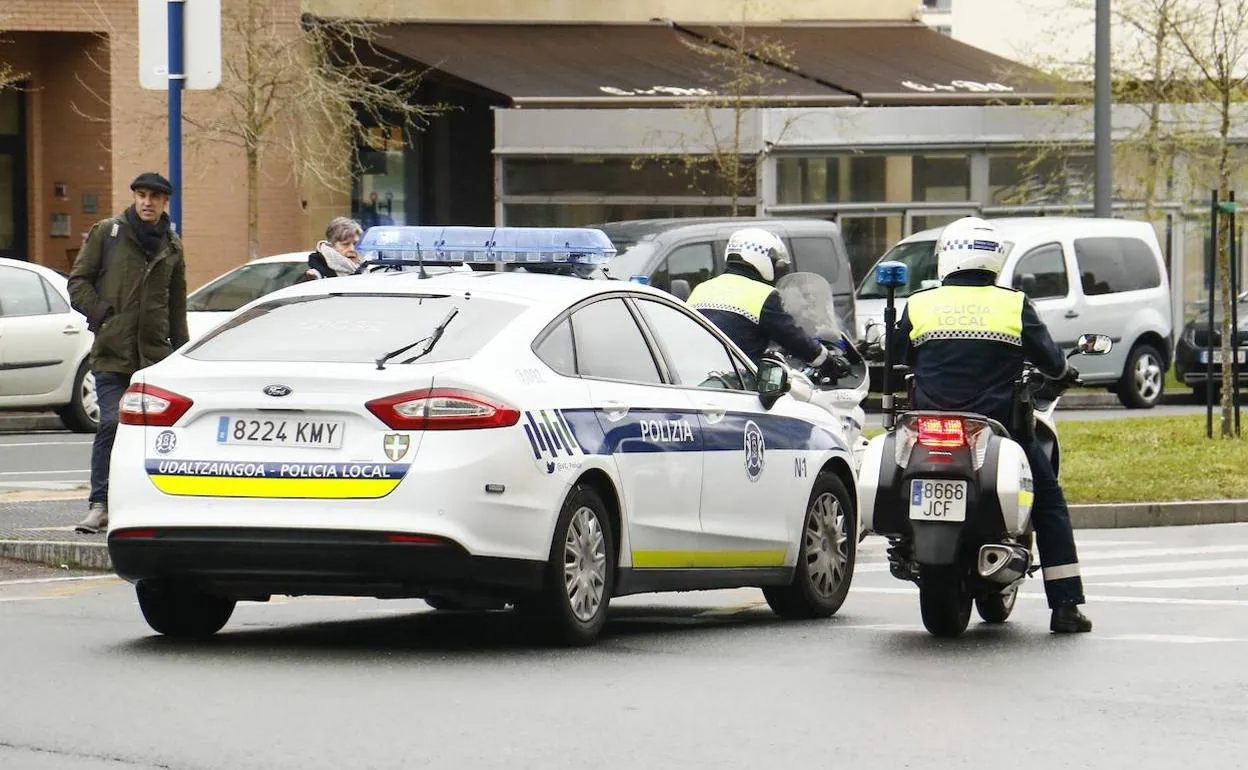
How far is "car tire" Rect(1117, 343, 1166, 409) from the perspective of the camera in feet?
88.8

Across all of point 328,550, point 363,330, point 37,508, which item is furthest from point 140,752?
point 37,508

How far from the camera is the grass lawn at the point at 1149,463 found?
16.8 metres

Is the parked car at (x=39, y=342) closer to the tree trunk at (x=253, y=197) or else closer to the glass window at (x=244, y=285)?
the glass window at (x=244, y=285)

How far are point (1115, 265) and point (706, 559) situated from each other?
17532mm

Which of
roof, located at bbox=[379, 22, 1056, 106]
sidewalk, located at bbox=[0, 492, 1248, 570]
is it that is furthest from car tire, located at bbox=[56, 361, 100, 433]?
roof, located at bbox=[379, 22, 1056, 106]

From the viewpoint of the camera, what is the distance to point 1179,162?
1309 inches

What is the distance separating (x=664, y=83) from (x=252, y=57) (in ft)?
19.5

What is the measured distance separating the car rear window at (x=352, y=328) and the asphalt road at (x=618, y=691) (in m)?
1.09

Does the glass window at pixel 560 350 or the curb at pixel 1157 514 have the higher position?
the glass window at pixel 560 350

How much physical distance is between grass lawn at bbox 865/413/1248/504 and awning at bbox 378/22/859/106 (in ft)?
35.3

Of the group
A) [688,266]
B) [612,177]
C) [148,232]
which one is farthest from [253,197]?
[148,232]

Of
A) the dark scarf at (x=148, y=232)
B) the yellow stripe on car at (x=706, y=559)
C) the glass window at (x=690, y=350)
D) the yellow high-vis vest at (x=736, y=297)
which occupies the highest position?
the dark scarf at (x=148, y=232)

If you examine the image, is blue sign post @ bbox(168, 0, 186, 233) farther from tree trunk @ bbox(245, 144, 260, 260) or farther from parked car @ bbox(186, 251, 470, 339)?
tree trunk @ bbox(245, 144, 260, 260)

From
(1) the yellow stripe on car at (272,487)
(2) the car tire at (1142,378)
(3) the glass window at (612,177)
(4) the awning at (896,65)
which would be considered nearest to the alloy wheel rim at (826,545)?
(1) the yellow stripe on car at (272,487)
